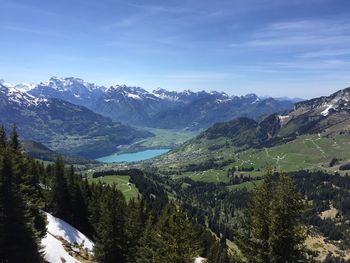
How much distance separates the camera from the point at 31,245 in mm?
38688

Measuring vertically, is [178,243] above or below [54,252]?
above

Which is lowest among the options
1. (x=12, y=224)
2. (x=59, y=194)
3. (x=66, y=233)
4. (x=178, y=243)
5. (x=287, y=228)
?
(x=66, y=233)

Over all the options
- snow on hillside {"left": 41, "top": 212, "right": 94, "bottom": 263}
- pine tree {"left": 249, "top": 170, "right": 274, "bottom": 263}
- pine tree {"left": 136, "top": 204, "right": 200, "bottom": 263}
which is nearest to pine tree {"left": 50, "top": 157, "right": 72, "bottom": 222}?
snow on hillside {"left": 41, "top": 212, "right": 94, "bottom": 263}

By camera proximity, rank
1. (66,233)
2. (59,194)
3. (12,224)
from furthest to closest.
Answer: (59,194) < (66,233) < (12,224)

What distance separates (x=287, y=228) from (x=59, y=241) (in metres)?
43.7

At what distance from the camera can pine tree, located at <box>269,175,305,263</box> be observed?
2717 cm

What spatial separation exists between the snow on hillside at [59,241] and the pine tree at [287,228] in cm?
3321

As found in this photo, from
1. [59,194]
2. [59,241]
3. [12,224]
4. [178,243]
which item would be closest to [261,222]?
[178,243]

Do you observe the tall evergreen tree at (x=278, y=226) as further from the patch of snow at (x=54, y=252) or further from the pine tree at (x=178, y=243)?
the patch of snow at (x=54, y=252)

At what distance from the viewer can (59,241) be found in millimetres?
60938

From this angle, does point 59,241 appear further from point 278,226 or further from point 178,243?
point 278,226

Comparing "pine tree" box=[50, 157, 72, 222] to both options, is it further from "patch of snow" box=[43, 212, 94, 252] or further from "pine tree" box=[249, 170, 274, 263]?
"pine tree" box=[249, 170, 274, 263]

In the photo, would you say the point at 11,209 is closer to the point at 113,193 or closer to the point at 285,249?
the point at 113,193

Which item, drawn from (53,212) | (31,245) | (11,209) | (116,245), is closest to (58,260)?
(116,245)
